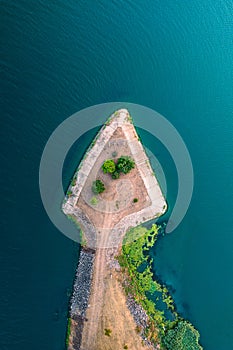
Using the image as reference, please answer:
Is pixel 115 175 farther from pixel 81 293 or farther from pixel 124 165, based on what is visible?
pixel 81 293

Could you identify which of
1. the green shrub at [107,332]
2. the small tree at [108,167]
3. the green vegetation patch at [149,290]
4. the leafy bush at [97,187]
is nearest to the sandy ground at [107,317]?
the green shrub at [107,332]

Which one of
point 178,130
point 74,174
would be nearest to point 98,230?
point 74,174

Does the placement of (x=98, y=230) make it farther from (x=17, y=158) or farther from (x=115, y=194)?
(x=17, y=158)

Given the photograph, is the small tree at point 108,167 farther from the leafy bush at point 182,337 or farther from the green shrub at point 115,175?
the leafy bush at point 182,337

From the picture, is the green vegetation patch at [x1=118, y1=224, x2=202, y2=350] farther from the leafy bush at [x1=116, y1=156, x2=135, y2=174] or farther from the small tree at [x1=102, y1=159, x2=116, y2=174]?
the small tree at [x1=102, y1=159, x2=116, y2=174]

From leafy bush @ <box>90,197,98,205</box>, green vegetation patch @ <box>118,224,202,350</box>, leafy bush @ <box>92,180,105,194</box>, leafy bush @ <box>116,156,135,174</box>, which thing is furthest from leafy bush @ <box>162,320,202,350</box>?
leafy bush @ <box>116,156,135,174</box>
